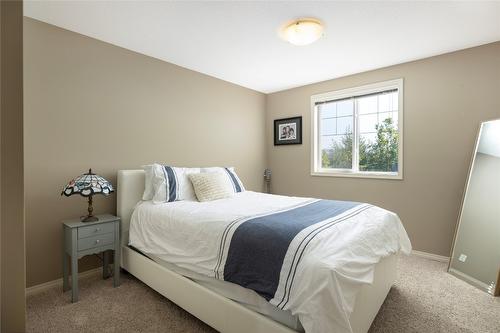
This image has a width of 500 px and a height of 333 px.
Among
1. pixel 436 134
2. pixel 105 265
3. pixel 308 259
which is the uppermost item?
pixel 436 134

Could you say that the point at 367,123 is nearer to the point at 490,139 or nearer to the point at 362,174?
the point at 362,174

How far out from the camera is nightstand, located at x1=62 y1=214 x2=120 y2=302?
6.98ft

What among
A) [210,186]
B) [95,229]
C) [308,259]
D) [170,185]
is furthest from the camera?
[210,186]

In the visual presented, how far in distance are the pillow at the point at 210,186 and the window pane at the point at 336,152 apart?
1850 mm

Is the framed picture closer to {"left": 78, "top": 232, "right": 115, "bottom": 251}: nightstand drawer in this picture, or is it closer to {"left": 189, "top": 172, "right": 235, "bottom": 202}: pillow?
{"left": 189, "top": 172, "right": 235, "bottom": 202}: pillow

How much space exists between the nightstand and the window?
2.89 m

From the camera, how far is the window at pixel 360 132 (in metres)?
3.43

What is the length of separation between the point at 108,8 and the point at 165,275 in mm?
2208

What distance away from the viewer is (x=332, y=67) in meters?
3.41

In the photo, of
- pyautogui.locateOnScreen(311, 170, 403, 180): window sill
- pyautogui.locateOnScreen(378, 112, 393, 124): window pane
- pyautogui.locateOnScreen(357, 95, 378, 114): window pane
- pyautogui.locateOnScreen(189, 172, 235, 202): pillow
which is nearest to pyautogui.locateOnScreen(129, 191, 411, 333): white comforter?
pyautogui.locateOnScreen(189, 172, 235, 202): pillow

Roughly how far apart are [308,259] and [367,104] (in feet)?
10.0

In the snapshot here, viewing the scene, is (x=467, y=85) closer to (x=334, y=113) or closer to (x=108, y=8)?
(x=334, y=113)

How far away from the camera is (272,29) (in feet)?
8.07

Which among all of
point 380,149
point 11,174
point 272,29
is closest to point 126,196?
point 11,174
